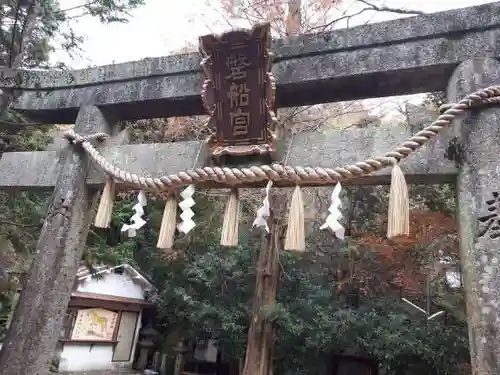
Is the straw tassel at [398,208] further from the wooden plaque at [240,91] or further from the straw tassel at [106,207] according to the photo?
the straw tassel at [106,207]

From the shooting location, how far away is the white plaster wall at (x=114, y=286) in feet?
37.0

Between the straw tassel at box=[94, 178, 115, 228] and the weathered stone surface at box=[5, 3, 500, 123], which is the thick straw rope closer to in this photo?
the straw tassel at box=[94, 178, 115, 228]

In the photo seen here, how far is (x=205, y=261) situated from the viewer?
414 inches

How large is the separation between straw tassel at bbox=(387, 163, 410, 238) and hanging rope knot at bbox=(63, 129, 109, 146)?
2.44 metres

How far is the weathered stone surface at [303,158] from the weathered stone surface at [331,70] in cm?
42

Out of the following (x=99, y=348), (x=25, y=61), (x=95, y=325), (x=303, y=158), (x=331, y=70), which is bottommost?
(x=99, y=348)

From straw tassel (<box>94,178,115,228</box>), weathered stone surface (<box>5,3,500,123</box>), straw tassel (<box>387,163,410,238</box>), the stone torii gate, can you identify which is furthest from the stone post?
straw tassel (<box>387,163,410,238</box>)

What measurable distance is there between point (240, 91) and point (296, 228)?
3.67 ft

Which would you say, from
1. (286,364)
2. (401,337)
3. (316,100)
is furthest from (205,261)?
(316,100)

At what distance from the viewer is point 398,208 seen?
223cm

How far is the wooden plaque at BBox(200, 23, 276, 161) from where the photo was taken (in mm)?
2811

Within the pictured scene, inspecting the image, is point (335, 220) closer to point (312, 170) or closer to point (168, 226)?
point (312, 170)

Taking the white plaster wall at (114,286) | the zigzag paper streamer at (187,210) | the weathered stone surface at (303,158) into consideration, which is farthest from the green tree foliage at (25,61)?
the white plaster wall at (114,286)

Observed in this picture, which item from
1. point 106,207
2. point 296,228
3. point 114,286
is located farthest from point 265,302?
point 114,286
